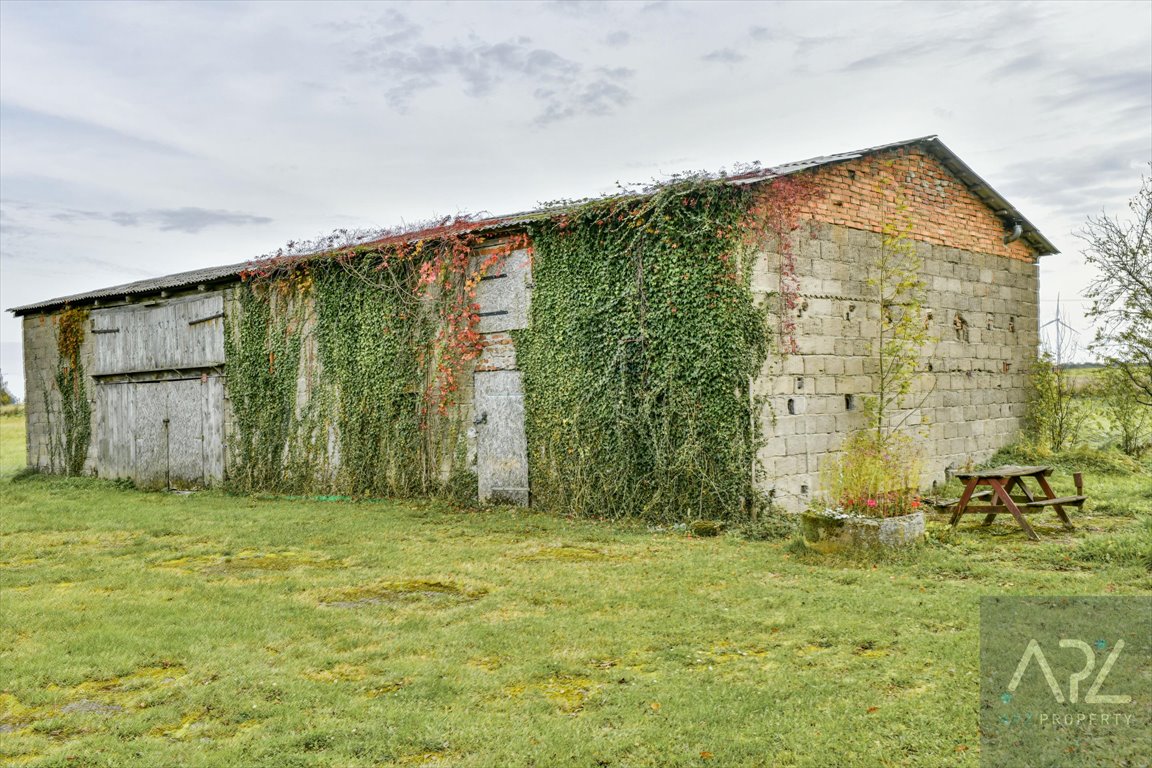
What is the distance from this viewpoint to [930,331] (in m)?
13.7

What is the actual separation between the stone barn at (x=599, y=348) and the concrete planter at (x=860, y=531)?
5.79ft

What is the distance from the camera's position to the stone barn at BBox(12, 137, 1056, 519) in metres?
10.9

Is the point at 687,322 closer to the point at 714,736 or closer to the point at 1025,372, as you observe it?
the point at 714,736

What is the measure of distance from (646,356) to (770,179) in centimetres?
265

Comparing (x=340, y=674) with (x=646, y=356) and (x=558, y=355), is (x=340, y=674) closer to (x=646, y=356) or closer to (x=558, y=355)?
(x=646, y=356)

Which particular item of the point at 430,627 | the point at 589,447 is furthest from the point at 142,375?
the point at 430,627

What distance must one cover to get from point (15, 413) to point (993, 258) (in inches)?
1552

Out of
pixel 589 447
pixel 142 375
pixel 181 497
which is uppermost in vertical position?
pixel 142 375

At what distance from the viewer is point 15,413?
38.7 metres

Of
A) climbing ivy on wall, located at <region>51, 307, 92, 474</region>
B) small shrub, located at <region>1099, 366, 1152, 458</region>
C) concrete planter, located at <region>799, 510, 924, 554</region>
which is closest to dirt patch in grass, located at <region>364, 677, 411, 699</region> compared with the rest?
concrete planter, located at <region>799, 510, 924, 554</region>

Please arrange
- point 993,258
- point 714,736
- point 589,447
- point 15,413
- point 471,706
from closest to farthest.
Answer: point 714,736 < point 471,706 < point 589,447 < point 993,258 < point 15,413

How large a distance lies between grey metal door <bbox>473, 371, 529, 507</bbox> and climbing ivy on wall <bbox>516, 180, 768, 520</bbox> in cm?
24

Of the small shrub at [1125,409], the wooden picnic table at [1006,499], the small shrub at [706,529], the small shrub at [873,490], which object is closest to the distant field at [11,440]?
the small shrub at [706,529]

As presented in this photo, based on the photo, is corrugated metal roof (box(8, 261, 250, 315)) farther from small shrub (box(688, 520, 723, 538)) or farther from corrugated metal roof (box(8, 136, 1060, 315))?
small shrub (box(688, 520, 723, 538))
